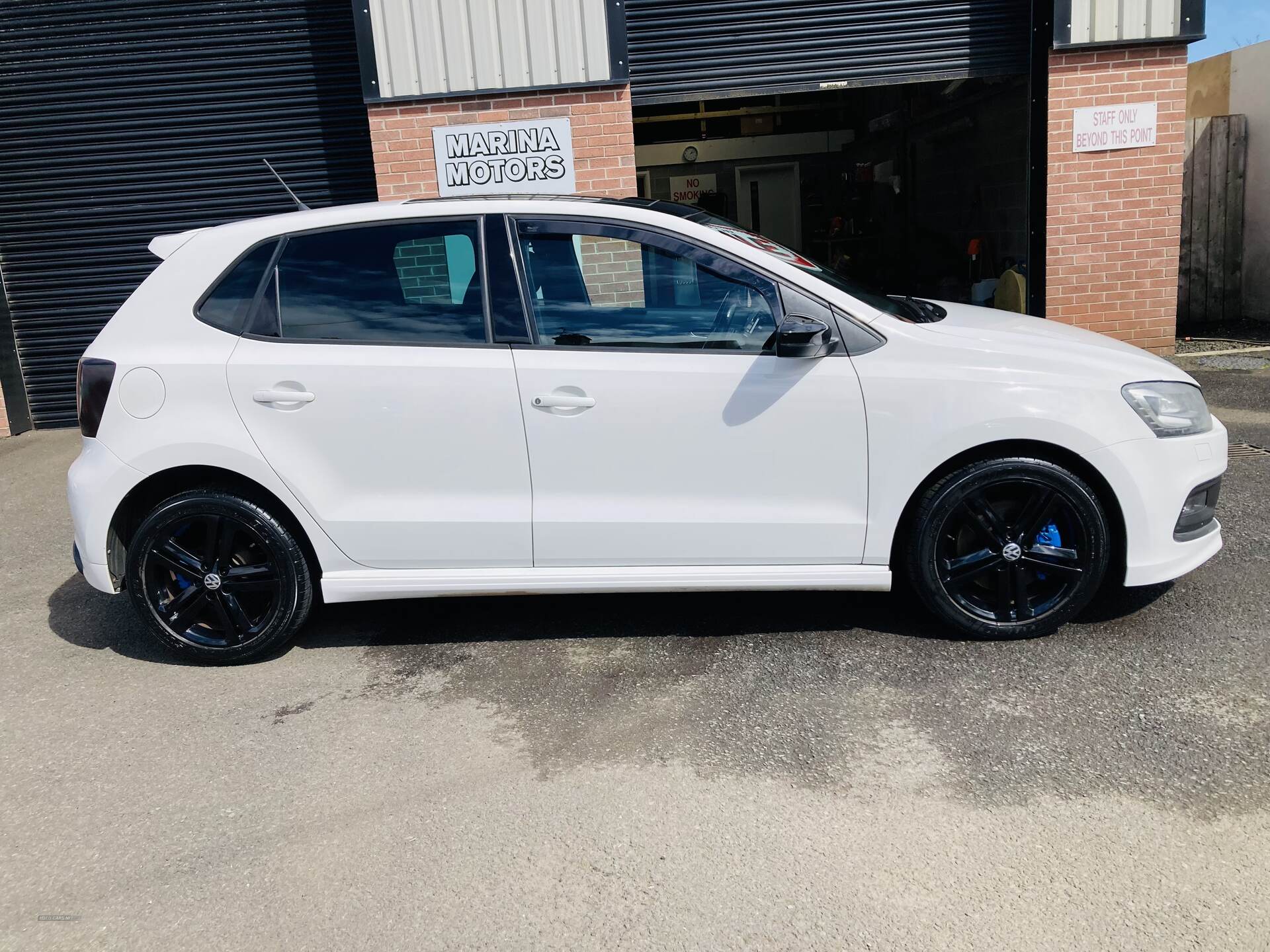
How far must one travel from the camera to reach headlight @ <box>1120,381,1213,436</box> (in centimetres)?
382

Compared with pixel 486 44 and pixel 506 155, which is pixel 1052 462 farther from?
pixel 486 44

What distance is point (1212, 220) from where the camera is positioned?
36.5ft

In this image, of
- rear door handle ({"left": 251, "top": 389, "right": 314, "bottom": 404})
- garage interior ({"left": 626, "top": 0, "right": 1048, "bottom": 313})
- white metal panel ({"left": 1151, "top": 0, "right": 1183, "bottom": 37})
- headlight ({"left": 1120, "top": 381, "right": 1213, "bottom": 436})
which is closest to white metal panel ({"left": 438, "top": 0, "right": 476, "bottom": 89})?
garage interior ({"left": 626, "top": 0, "right": 1048, "bottom": 313})

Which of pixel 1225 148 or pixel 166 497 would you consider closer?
pixel 166 497

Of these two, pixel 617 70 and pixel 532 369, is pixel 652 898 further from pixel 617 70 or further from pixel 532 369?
pixel 617 70

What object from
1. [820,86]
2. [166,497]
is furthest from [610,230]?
[820,86]

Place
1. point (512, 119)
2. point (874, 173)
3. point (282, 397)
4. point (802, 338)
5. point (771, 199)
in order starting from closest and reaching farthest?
point (802, 338)
point (282, 397)
point (512, 119)
point (874, 173)
point (771, 199)

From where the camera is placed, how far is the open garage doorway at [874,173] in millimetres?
11492

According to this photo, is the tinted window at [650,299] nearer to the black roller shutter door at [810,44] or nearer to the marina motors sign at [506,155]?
the marina motors sign at [506,155]

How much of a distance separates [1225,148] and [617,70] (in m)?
6.77

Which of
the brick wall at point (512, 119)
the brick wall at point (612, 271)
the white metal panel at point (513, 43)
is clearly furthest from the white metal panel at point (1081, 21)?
the brick wall at point (612, 271)

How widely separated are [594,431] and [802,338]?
831 mm

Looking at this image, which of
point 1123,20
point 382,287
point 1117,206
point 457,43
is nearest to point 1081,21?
point 1123,20

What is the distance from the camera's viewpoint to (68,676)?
14.0 ft
